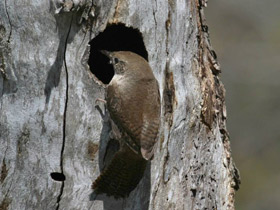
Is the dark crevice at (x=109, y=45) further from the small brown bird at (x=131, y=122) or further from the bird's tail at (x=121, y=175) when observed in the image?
the bird's tail at (x=121, y=175)

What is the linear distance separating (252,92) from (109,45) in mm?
4115

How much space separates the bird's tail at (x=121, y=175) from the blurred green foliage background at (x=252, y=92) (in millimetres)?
4687

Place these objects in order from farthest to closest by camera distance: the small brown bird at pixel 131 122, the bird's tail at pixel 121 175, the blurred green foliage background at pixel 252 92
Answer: the blurred green foliage background at pixel 252 92
the bird's tail at pixel 121 175
the small brown bird at pixel 131 122

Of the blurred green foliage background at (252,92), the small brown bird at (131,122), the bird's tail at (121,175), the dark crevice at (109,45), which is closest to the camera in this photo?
the small brown bird at (131,122)

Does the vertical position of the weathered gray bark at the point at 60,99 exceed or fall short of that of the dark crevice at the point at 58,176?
it exceeds it

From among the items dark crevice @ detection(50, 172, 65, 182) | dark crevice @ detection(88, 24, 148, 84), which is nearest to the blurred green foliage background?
dark crevice @ detection(88, 24, 148, 84)

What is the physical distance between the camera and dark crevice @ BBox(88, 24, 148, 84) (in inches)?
163

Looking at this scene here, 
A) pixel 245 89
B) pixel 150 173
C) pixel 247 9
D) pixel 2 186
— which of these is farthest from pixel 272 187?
pixel 2 186

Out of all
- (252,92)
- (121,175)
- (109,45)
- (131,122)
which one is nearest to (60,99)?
(131,122)

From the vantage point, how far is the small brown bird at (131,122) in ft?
11.8

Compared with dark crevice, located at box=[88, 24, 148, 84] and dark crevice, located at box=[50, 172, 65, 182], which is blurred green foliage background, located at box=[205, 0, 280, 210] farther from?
dark crevice, located at box=[50, 172, 65, 182]

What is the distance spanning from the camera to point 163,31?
4.02m

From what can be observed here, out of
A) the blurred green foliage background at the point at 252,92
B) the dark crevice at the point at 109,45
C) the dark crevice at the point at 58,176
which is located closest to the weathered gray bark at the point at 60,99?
the dark crevice at the point at 58,176

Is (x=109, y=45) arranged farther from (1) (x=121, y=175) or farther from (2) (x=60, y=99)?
(1) (x=121, y=175)
